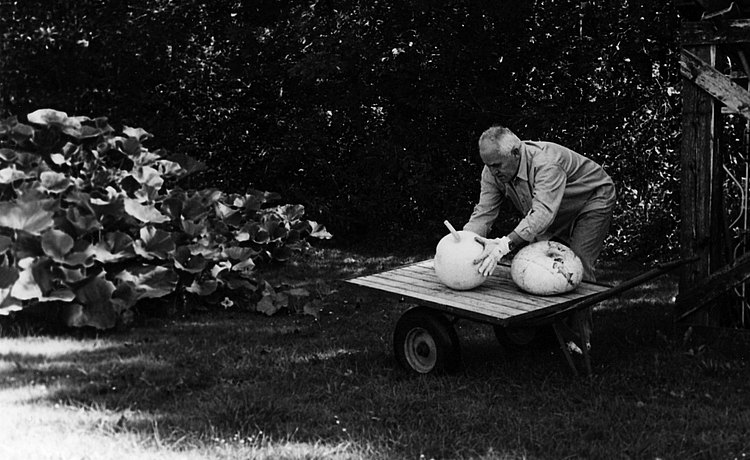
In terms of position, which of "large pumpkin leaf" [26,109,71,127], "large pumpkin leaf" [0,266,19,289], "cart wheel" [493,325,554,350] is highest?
→ "large pumpkin leaf" [26,109,71,127]

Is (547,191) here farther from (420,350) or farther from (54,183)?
(54,183)

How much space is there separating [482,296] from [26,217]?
3.14m

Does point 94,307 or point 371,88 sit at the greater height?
point 371,88

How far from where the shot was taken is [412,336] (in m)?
5.58

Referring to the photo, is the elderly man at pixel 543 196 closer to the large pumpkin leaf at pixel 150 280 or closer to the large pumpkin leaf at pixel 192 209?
the large pumpkin leaf at pixel 150 280

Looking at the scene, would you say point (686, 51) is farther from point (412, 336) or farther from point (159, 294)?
point (159, 294)

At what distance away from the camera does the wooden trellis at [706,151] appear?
5.75 m

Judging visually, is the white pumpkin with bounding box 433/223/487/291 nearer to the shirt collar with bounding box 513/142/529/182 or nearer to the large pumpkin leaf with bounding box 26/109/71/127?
the shirt collar with bounding box 513/142/529/182

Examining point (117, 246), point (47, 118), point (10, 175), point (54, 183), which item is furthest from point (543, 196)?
point (47, 118)

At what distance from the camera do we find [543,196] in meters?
5.34

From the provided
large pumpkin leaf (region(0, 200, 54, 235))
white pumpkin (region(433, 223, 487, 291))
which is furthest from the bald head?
large pumpkin leaf (region(0, 200, 54, 235))

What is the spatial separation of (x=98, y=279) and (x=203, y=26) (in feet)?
22.5

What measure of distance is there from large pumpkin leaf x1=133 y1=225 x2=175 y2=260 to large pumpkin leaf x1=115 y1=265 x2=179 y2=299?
4.3 inches

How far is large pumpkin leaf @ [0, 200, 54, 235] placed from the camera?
6.12 metres
